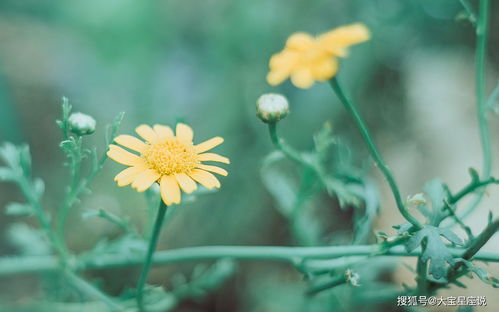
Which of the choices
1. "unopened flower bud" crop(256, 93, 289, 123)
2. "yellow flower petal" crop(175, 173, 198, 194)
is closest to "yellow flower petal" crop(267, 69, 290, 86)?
"unopened flower bud" crop(256, 93, 289, 123)

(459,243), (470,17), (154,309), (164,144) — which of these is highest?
(470,17)

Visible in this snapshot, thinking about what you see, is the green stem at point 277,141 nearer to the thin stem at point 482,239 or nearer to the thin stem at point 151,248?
the thin stem at point 151,248

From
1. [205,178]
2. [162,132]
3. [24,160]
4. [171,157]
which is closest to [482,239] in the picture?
[205,178]

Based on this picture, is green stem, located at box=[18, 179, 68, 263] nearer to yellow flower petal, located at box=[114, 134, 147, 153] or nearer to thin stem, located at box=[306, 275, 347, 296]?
yellow flower petal, located at box=[114, 134, 147, 153]

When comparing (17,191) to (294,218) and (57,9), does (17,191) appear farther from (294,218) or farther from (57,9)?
(294,218)

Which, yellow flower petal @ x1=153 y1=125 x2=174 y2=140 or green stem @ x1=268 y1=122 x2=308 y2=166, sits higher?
yellow flower petal @ x1=153 y1=125 x2=174 y2=140

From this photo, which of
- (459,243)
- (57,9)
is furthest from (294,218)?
(57,9)

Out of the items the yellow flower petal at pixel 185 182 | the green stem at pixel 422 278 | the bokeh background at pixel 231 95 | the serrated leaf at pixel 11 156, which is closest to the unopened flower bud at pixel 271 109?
the yellow flower petal at pixel 185 182
